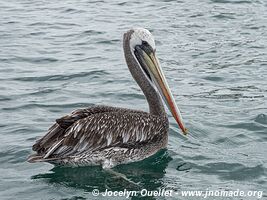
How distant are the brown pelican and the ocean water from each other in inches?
6.6

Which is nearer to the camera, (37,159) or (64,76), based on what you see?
(37,159)

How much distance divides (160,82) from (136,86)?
90.2 inches

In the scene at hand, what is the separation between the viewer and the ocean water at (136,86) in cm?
642

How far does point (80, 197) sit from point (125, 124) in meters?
1.01

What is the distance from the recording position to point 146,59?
7.11 m

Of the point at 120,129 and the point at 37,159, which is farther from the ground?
the point at 120,129

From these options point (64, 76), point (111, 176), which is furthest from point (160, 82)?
point (64, 76)

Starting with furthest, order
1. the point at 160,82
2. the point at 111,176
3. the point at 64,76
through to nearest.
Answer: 1. the point at 64,76
2. the point at 160,82
3. the point at 111,176

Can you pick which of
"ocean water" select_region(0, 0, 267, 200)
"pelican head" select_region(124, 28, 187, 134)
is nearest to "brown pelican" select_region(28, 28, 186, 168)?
"pelican head" select_region(124, 28, 187, 134)

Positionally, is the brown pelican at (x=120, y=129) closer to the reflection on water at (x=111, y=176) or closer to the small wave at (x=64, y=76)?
the reflection on water at (x=111, y=176)

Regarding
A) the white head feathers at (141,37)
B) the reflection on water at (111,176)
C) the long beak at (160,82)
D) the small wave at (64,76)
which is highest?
the white head feathers at (141,37)

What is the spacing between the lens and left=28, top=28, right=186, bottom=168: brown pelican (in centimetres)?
641

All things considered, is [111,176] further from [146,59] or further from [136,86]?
[136,86]

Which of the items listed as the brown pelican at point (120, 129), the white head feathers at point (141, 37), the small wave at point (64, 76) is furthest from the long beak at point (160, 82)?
the small wave at point (64, 76)
